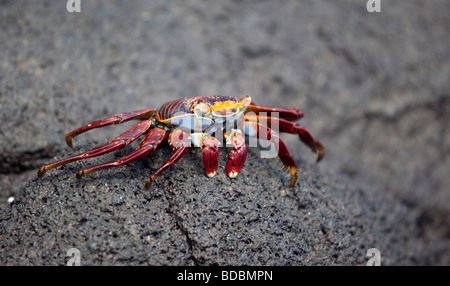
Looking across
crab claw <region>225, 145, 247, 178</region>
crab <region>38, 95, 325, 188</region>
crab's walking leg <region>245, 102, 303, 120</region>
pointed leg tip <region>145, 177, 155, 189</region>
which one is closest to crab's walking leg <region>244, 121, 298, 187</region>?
crab <region>38, 95, 325, 188</region>

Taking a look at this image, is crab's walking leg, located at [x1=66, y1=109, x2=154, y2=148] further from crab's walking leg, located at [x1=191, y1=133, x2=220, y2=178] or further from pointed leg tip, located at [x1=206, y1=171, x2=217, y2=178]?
pointed leg tip, located at [x1=206, y1=171, x2=217, y2=178]

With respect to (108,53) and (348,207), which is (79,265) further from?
(108,53)

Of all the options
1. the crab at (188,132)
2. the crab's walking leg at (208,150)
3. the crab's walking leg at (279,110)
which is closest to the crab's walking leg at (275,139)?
the crab at (188,132)

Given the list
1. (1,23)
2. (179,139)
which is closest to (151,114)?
(179,139)

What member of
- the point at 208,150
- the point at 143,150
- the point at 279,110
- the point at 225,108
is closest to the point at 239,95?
the point at 279,110

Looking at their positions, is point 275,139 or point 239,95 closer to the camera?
point 275,139

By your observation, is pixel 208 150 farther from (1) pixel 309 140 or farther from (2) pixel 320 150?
(2) pixel 320 150

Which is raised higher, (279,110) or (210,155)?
(279,110)
